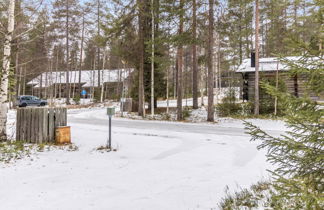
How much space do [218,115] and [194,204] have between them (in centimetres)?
1492

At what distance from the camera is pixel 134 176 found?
5.27 metres

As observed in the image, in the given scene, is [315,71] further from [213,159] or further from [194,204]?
[213,159]

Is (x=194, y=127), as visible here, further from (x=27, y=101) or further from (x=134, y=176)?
(x=27, y=101)

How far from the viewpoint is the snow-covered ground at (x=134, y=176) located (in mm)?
3984

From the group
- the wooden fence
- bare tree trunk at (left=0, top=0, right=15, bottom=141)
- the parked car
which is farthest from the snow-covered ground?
the parked car

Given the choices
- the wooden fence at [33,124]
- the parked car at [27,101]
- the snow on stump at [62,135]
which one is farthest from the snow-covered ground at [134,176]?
the parked car at [27,101]

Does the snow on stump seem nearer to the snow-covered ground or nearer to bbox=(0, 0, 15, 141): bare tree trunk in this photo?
the snow-covered ground

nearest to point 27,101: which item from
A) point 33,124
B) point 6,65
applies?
point 33,124

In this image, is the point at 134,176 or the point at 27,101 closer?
the point at 134,176

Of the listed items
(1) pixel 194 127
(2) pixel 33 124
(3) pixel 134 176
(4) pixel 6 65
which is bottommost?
(3) pixel 134 176

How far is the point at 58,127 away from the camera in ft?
27.8

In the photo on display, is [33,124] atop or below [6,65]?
below

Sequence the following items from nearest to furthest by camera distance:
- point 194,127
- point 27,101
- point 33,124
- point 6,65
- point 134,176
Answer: point 134,176
point 6,65
point 33,124
point 194,127
point 27,101

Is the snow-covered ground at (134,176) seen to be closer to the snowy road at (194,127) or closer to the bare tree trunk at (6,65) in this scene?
the bare tree trunk at (6,65)
